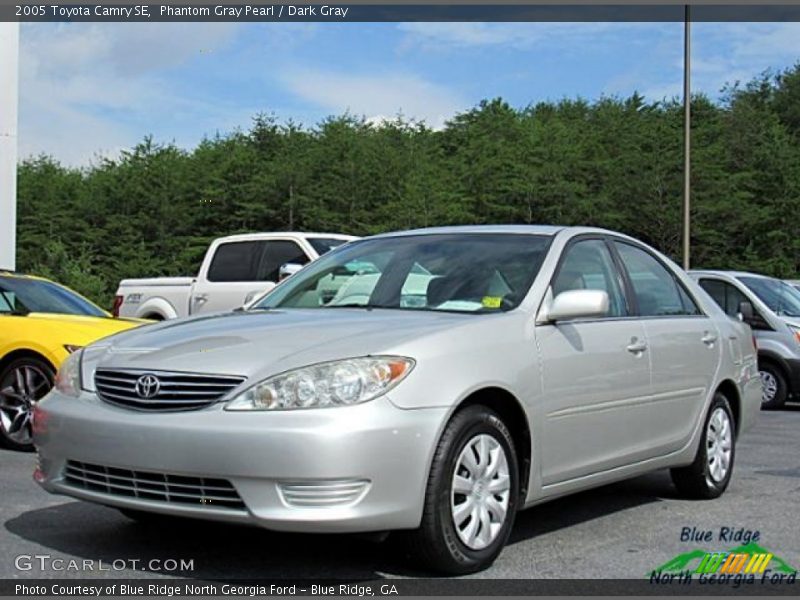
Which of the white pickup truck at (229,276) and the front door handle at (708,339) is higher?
the white pickup truck at (229,276)

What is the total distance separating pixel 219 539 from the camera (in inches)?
209

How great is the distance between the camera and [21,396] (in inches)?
342

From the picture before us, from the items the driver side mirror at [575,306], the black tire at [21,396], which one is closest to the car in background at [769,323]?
the black tire at [21,396]

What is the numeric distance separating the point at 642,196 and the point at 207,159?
75.5 feet

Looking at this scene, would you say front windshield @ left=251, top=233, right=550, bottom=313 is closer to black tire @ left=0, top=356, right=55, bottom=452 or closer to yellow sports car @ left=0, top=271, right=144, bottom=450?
yellow sports car @ left=0, top=271, right=144, bottom=450

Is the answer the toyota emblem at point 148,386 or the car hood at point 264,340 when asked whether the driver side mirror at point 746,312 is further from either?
the toyota emblem at point 148,386

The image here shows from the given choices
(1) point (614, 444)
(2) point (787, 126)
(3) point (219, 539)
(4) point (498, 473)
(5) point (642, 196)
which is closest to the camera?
(4) point (498, 473)

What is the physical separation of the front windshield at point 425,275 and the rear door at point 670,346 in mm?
866

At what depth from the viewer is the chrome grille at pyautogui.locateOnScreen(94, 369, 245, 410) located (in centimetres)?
450

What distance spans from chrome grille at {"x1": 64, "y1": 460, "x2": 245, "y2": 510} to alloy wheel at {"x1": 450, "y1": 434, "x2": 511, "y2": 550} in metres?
0.93

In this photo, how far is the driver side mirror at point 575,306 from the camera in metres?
5.30

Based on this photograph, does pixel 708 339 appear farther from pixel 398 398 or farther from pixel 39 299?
pixel 39 299

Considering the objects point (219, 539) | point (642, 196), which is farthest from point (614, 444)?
point (642, 196)

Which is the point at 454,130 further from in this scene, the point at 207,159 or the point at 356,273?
the point at 356,273
